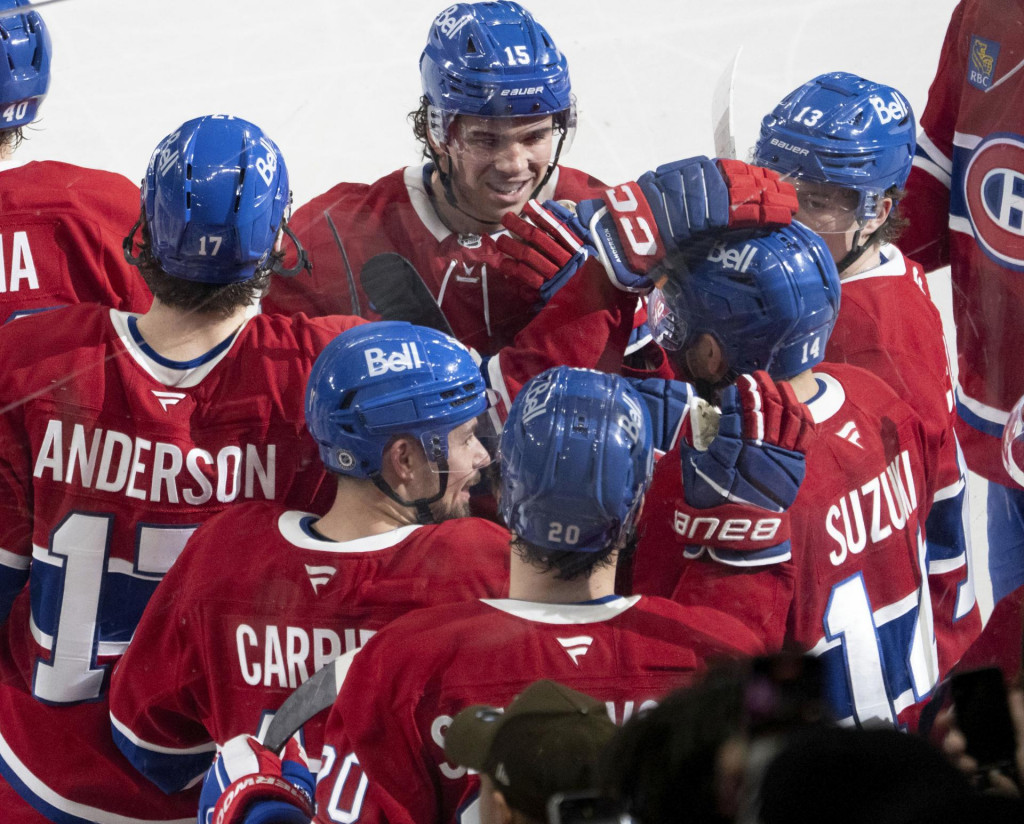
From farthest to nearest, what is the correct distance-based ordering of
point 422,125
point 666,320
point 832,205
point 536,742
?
1. point 422,125
2. point 832,205
3. point 666,320
4. point 536,742

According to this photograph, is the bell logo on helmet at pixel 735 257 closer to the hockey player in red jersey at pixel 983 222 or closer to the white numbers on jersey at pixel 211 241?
the hockey player in red jersey at pixel 983 222

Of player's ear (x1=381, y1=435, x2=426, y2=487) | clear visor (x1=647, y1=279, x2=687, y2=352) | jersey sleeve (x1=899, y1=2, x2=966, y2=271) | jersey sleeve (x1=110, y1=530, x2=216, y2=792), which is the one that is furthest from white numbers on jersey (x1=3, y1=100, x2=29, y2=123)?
jersey sleeve (x1=899, y1=2, x2=966, y2=271)

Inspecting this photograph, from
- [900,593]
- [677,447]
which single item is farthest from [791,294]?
[900,593]

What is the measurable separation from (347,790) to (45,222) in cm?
93

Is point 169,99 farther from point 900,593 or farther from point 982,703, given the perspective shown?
point 982,703

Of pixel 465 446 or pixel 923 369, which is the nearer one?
pixel 465 446

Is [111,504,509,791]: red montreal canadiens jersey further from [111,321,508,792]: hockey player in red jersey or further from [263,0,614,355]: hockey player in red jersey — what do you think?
[263,0,614,355]: hockey player in red jersey

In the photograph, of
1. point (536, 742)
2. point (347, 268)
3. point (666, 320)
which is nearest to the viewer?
point (536, 742)

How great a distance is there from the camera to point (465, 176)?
1842mm

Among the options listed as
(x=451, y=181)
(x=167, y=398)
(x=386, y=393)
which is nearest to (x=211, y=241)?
(x=167, y=398)

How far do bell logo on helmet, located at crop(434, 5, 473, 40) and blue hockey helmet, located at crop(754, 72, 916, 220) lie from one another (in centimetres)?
45

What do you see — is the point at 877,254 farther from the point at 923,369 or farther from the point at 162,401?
the point at 162,401

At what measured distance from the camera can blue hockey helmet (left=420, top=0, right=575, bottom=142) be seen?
171cm

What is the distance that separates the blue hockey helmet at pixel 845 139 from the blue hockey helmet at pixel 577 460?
423mm
